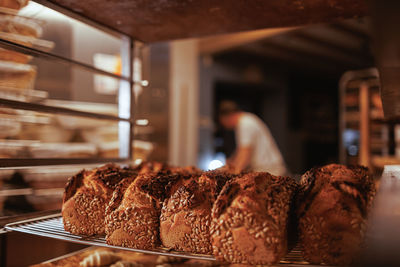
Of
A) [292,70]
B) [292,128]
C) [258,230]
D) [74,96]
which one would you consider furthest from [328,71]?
[258,230]

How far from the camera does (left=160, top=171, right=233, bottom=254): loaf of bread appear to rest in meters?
0.98

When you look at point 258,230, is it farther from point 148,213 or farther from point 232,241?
point 148,213

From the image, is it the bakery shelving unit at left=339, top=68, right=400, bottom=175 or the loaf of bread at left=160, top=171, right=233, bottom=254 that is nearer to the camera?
the loaf of bread at left=160, top=171, right=233, bottom=254

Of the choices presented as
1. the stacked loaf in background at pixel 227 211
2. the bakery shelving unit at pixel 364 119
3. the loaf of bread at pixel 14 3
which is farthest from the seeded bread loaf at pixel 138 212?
the bakery shelving unit at pixel 364 119

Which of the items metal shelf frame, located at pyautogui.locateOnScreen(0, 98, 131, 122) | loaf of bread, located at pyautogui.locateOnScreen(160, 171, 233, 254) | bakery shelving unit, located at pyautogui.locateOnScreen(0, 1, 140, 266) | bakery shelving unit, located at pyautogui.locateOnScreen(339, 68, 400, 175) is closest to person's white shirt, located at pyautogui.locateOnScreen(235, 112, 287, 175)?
bakery shelving unit, located at pyautogui.locateOnScreen(339, 68, 400, 175)

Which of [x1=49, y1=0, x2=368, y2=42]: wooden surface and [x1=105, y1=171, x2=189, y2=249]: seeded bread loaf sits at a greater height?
[x1=49, y1=0, x2=368, y2=42]: wooden surface

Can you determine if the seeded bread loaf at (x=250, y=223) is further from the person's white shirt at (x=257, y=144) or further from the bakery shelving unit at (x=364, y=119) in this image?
the person's white shirt at (x=257, y=144)

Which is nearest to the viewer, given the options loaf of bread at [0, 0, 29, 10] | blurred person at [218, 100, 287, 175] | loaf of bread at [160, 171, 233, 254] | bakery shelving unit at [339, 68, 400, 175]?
loaf of bread at [160, 171, 233, 254]

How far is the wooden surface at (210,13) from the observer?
1.17 m

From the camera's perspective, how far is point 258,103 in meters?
9.21

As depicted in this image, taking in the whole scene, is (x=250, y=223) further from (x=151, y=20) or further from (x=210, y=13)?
(x=151, y=20)

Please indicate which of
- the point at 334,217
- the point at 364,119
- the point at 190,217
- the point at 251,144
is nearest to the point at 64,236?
the point at 190,217

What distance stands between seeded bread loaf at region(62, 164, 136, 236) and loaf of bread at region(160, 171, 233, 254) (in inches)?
9.5

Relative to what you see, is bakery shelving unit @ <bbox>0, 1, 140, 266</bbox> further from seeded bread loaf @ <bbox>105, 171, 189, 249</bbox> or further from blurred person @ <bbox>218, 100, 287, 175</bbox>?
blurred person @ <bbox>218, 100, 287, 175</bbox>
